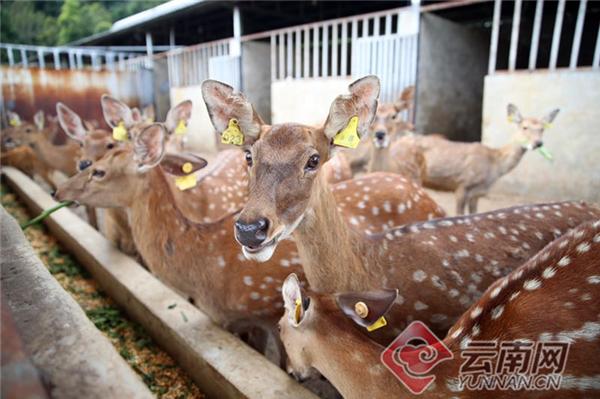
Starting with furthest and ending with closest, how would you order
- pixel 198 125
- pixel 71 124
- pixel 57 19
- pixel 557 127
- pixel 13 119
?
pixel 57 19 → pixel 198 125 → pixel 13 119 → pixel 557 127 → pixel 71 124

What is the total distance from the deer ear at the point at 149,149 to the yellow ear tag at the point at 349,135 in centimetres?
139

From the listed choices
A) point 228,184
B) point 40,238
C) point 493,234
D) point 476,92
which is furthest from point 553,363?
point 476,92

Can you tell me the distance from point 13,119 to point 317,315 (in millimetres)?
9123

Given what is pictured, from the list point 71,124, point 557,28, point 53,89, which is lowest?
point 71,124

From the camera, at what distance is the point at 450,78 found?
8.97 m

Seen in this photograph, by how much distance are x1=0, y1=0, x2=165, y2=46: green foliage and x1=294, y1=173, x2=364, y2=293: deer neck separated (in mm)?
26865

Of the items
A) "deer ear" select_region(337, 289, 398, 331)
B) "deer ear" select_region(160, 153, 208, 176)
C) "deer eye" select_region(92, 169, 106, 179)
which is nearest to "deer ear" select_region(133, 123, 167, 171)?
"deer ear" select_region(160, 153, 208, 176)

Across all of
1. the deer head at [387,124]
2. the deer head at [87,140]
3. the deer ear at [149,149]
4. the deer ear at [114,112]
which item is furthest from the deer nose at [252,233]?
the deer head at [387,124]

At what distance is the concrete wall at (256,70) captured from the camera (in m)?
11.0

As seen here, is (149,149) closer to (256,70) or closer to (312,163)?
(312,163)

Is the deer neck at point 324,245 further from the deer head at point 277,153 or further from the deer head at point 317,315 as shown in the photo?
the deer head at point 317,315

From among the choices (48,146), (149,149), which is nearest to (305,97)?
(48,146)

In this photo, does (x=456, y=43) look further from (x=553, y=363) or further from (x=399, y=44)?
(x=553, y=363)

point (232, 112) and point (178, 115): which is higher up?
point (232, 112)
